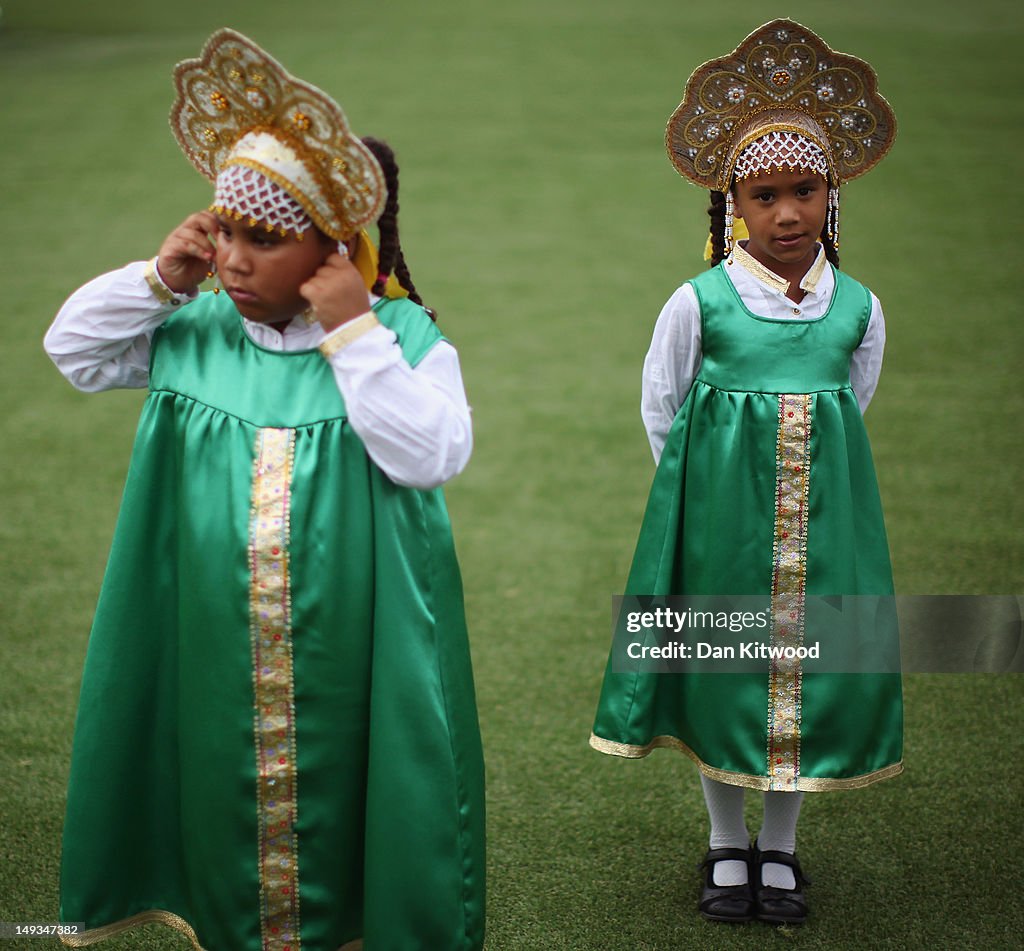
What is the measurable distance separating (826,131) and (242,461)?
4.18 feet

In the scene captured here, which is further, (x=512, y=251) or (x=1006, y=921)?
(x=512, y=251)

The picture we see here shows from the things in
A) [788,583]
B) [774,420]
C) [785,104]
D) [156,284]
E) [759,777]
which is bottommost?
[759,777]

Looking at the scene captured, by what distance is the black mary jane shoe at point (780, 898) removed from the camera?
8.39 feet

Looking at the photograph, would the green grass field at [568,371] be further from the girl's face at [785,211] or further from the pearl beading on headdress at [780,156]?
the pearl beading on headdress at [780,156]

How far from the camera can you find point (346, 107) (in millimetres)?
9406

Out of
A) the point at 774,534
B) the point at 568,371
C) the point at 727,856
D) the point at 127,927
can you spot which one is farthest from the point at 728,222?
the point at 568,371

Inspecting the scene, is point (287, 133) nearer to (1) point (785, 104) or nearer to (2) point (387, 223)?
(2) point (387, 223)

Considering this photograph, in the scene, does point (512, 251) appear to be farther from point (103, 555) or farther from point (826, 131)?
point (826, 131)

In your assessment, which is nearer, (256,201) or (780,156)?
(256,201)

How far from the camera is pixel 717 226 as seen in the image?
2.56m

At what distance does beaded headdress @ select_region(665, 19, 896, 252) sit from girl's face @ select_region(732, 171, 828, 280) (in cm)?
2

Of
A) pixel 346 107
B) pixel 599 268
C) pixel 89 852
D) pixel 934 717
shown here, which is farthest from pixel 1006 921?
pixel 346 107

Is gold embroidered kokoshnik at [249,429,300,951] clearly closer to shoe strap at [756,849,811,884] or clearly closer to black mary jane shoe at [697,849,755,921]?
black mary jane shoe at [697,849,755,921]

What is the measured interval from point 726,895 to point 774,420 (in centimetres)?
95
